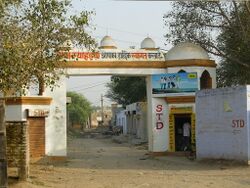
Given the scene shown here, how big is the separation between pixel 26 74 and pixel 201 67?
1299cm

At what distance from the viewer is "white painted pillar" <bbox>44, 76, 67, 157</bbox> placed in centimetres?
2292

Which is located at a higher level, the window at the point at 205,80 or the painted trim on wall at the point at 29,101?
the window at the point at 205,80

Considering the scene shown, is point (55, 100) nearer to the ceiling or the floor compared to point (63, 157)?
nearer to the ceiling

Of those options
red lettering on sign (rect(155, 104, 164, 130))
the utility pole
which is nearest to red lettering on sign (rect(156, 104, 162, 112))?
red lettering on sign (rect(155, 104, 164, 130))

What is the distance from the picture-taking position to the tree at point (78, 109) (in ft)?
325

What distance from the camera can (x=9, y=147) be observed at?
1599 centimetres

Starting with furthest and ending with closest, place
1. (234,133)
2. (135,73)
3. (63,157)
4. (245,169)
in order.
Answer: (135,73), (63,157), (234,133), (245,169)

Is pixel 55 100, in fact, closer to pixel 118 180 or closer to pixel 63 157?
pixel 63 157

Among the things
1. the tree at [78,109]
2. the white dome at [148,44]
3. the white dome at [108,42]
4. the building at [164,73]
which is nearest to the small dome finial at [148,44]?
the white dome at [148,44]

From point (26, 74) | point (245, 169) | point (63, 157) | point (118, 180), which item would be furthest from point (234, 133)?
point (26, 74)

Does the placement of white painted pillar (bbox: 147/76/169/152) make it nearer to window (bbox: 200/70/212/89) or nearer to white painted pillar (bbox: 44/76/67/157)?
window (bbox: 200/70/212/89)

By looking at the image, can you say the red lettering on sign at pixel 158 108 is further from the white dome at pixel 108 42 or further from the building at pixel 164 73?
the white dome at pixel 108 42

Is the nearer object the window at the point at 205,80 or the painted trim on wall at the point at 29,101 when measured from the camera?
the painted trim on wall at the point at 29,101

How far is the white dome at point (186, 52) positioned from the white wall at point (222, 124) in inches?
124
